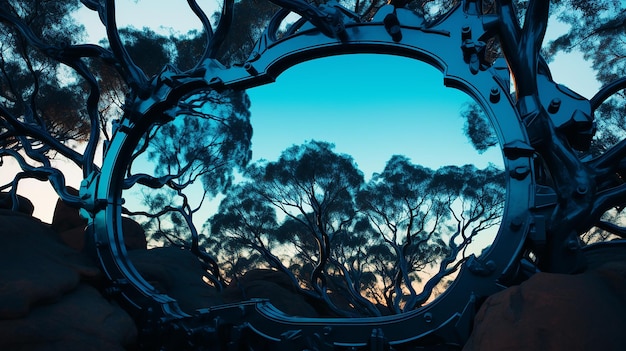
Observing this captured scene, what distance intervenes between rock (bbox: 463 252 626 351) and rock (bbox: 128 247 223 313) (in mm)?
4127

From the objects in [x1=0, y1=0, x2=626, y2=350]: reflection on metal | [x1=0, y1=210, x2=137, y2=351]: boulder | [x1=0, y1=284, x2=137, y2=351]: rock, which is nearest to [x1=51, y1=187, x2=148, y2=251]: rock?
[x1=0, y1=0, x2=626, y2=350]: reflection on metal

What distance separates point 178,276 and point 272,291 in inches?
94.9

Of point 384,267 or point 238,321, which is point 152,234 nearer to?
point 384,267

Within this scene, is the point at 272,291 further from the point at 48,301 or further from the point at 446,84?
the point at 446,84

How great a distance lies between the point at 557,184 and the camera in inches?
108

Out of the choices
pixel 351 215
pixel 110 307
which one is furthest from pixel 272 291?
pixel 110 307

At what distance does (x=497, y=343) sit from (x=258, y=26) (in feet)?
26.5

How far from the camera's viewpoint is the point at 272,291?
8398mm

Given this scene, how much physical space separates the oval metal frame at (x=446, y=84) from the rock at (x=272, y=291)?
4.44 m

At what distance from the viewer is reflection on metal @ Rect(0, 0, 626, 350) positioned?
2594 millimetres

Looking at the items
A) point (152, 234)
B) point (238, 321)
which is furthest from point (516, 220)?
point (152, 234)

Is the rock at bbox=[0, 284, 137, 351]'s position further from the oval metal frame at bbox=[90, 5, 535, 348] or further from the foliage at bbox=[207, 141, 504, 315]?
the foliage at bbox=[207, 141, 504, 315]

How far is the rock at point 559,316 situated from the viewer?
5.57 feet

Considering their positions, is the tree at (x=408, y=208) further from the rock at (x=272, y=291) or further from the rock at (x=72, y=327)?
the rock at (x=72, y=327)
